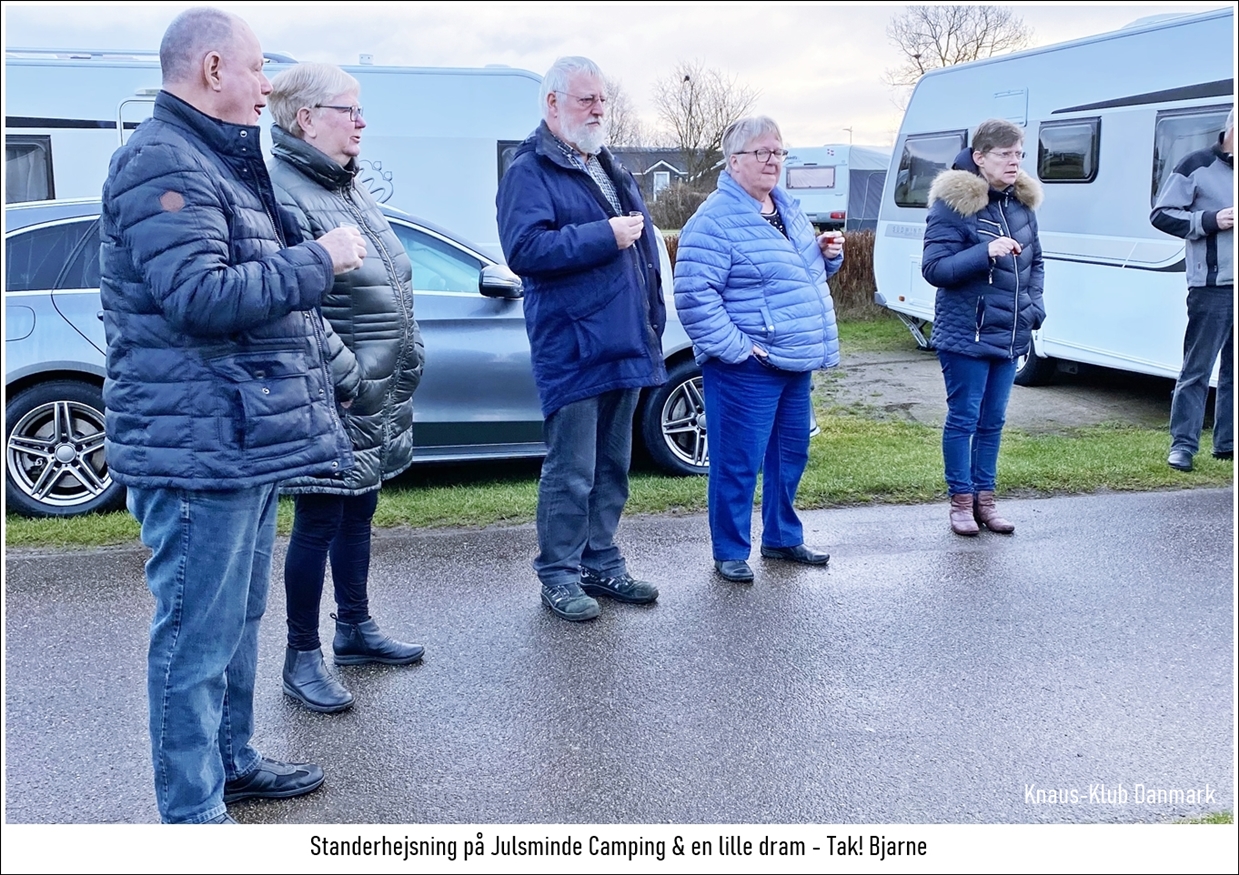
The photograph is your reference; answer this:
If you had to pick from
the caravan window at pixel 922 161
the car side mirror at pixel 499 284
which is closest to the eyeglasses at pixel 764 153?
the car side mirror at pixel 499 284

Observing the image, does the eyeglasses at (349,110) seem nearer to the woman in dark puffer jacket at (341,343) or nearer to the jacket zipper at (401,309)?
the woman in dark puffer jacket at (341,343)

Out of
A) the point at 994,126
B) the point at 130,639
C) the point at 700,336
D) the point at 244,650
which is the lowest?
the point at 130,639

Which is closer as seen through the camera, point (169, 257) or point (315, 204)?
point (169, 257)

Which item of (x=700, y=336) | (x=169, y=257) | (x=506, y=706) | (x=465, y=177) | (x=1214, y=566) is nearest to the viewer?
(x=169, y=257)

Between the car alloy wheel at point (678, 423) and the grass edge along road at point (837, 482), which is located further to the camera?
the car alloy wheel at point (678, 423)

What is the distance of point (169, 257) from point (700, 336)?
2.64 m

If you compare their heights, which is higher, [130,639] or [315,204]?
[315,204]

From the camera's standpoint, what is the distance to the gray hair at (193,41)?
2.63 meters

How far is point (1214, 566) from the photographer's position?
Answer: 5.21m

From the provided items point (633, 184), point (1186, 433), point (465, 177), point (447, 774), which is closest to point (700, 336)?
point (633, 184)

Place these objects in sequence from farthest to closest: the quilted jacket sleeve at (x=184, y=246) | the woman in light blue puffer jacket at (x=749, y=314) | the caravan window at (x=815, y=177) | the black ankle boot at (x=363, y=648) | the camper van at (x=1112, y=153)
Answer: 1. the caravan window at (x=815, y=177)
2. the camper van at (x=1112, y=153)
3. the woman in light blue puffer jacket at (x=749, y=314)
4. the black ankle boot at (x=363, y=648)
5. the quilted jacket sleeve at (x=184, y=246)

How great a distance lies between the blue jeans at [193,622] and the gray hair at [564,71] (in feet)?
6.82

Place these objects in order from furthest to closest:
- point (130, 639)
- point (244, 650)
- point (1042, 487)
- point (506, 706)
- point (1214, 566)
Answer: point (1042, 487) → point (1214, 566) → point (130, 639) → point (506, 706) → point (244, 650)

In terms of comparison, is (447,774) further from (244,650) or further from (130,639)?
(130,639)
